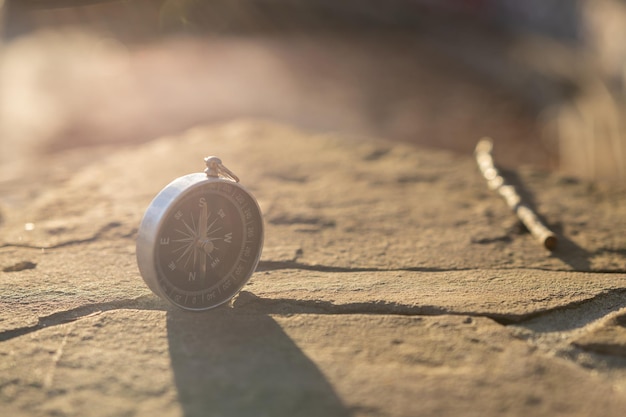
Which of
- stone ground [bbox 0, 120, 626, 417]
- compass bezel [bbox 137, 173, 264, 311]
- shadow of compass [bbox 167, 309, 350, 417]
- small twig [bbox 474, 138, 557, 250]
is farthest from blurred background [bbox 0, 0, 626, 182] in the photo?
shadow of compass [bbox 167, 309, 350, 417]

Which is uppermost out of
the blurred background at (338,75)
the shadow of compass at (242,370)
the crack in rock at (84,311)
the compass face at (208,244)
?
the blurred background at (338,75)

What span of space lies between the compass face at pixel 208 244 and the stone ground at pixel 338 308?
116 mm

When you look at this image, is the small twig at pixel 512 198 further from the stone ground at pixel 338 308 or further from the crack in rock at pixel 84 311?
the crack in rock at pixel 84 311

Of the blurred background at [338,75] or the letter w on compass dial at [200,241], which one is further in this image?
the blurred background at [338,75]

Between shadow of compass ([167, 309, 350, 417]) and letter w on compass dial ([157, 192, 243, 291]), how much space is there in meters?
0.16

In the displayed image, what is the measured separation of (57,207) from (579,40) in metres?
10.3

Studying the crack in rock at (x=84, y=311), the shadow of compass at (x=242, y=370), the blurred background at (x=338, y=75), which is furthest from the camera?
the blurred background at (x=338, y=75)

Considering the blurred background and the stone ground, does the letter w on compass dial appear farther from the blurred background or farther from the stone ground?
the blurred background

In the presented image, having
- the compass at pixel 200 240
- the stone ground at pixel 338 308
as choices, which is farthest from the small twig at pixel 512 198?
the compass at pixel 200 240

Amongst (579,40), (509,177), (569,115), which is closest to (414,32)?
(579,40)

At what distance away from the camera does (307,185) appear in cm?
510

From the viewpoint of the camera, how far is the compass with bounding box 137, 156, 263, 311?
2.87 meters

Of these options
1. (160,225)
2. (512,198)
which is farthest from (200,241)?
(512,198)

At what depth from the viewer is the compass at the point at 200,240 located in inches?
113
